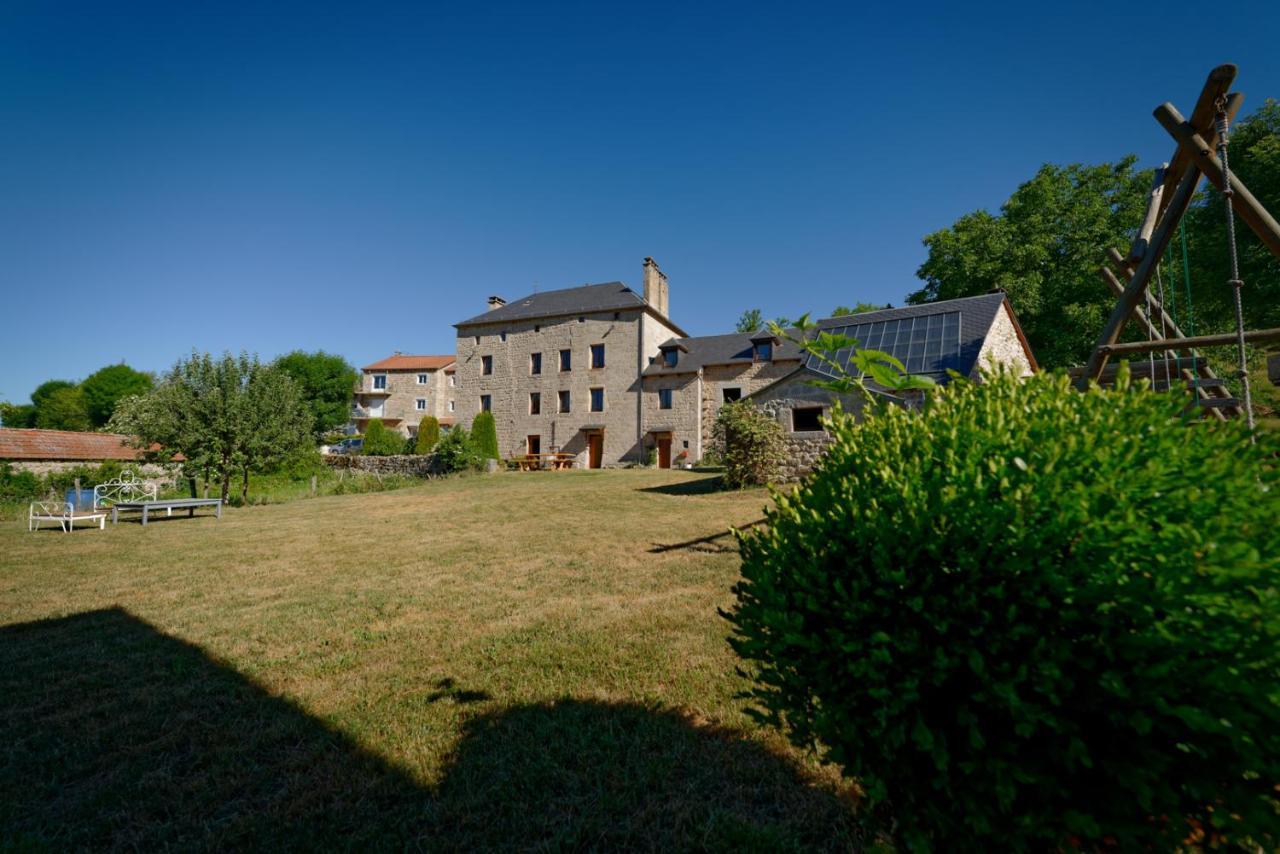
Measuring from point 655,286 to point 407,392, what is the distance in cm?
3225

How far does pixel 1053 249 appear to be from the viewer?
2453cm

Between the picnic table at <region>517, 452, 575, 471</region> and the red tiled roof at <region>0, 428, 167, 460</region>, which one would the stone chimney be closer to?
the picnic table at <region>517, 452, 575, 471</region>

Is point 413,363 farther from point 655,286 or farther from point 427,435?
point 655,286

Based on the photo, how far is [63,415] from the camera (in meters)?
56.8

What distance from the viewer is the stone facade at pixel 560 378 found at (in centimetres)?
3044

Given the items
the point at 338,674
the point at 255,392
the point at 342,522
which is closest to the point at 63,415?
the point at 255,392

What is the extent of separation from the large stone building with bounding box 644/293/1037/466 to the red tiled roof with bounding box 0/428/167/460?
24607mm

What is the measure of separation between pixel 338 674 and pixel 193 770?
49.4 inches

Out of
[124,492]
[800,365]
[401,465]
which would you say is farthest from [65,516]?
[800,365]

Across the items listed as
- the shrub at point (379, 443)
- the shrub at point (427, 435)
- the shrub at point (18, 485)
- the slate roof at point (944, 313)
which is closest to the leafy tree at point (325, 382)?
the shrub at point (379, 443)

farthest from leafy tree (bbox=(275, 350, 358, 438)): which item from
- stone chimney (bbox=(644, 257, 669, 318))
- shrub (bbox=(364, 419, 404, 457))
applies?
stone chimney (bbox=(644, 257, 669, 318))

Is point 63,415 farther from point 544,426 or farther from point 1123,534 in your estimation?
point 1123,534

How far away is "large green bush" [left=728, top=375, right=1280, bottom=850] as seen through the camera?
4.31ft

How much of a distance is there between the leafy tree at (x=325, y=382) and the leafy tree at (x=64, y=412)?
2603 cm
